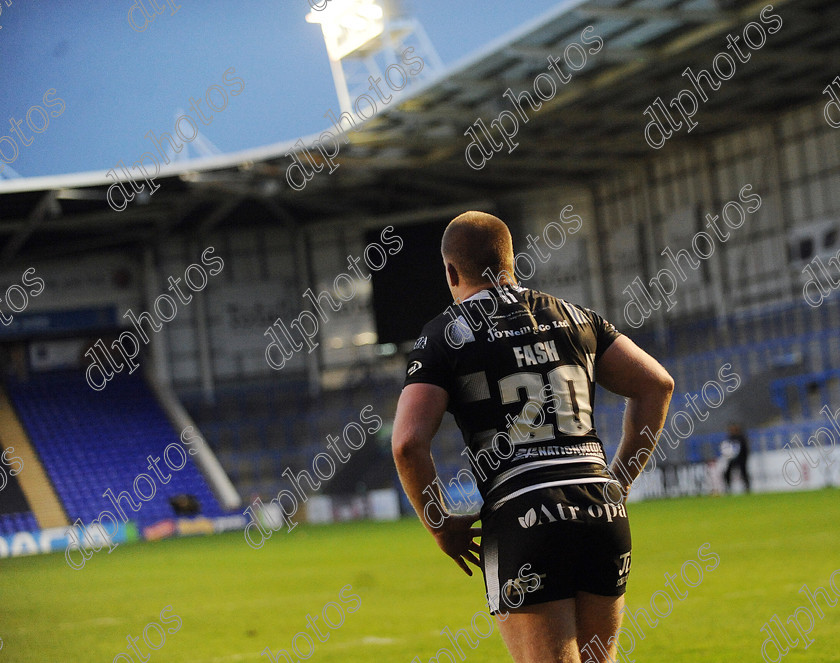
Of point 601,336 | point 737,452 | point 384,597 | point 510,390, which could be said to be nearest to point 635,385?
point 601,336

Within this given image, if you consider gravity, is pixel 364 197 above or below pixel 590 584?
above

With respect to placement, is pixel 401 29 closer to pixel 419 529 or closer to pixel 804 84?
pixel 804 84

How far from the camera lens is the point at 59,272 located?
145 ft

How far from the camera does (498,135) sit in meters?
35.3

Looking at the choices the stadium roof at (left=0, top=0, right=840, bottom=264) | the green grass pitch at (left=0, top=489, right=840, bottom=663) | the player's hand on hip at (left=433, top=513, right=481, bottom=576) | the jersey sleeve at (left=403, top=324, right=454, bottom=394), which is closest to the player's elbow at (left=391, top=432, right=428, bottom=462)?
the jersey sleeve at (left=403, top=324, right=454, bottom=394)

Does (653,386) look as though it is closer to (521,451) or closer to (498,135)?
(521,451)

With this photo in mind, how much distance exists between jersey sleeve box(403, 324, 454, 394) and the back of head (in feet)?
0.94

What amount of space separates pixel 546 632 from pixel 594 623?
224 millimetres

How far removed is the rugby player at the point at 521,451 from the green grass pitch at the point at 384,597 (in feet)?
13.5

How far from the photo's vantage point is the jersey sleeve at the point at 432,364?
10.9ft

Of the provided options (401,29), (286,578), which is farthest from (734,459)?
(401,29)

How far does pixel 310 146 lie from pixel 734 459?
16648 millimetres

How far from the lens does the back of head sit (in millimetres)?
3480

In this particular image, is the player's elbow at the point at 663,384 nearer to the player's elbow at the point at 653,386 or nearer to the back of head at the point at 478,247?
the player's elbow at the point at 653,386
